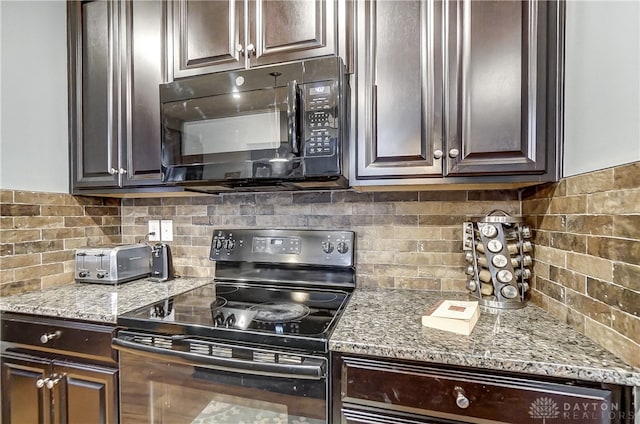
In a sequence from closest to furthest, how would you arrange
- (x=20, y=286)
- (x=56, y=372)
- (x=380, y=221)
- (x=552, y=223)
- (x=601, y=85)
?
(x=601, y=85) → (x=552, y=223) → (x=56, y=372) → (x=20, y=286) → (x=380, y=221)

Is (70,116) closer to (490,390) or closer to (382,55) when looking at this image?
(382,55)

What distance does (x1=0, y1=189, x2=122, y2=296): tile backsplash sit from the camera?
1.37 metres

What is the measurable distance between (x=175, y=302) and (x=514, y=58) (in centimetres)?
160

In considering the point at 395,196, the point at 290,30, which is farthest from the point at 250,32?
the point at 395,196

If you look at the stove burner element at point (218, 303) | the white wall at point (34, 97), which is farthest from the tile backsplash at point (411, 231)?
the stove burner element at point (218, 303)

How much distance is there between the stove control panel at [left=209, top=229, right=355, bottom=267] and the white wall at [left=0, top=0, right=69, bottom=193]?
87 cm

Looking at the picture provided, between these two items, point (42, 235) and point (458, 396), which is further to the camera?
point (42, 235)

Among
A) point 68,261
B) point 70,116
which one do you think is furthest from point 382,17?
point 68,261

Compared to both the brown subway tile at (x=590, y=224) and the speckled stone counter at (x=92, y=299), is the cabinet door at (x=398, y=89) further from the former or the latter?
the speckled stone counter at (x=92, y=299)

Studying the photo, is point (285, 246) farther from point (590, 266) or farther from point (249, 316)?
point (590, 266)

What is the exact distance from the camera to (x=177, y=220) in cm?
184

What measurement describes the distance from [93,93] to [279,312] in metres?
1.44

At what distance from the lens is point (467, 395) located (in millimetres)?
808

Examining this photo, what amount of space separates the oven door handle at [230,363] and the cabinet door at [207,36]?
1.14m
